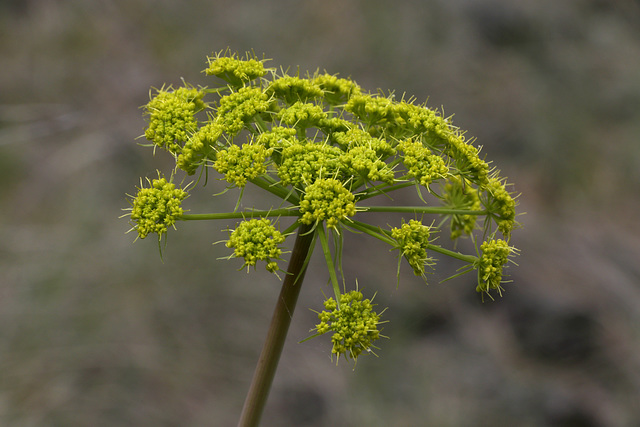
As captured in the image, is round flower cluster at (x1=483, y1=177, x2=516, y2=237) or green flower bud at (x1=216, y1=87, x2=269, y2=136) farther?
round flower cluster at (x1=483, y1=177, x2=516, y2=237)

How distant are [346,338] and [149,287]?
13.4 feet

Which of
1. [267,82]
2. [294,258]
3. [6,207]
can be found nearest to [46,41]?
[6,207]

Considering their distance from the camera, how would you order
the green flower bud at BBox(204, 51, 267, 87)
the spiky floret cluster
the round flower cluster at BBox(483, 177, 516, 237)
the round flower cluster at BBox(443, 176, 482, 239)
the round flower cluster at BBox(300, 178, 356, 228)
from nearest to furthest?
1. the round flower cluster at BBox(300, 178, 356, 228)
2. the spiky floret cluster
3. the round flower cluster at BBox(483, 177, 516, 237)
4. the green flower bud at BBox(204, 51, 267, 87)
5. the round flower cluster at BBox(443, 176, 482, 239)

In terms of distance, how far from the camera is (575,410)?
18.1 feet

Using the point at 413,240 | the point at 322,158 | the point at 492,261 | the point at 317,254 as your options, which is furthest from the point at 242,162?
the point at 317,254

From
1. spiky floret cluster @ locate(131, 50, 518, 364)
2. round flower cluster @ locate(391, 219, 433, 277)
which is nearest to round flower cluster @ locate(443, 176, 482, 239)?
spiky floret cluster @ locate(131, 50, 518, 364)

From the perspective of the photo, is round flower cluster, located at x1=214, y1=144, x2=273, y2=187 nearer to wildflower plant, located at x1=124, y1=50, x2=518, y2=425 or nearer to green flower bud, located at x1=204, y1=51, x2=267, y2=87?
wildflower plant, located at x1=124, y1=50, x2=518, y2=425

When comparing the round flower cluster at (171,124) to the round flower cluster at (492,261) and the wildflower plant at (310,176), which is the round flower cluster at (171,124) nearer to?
the wildflower plant at (310,176)

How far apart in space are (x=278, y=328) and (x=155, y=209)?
2.64ft

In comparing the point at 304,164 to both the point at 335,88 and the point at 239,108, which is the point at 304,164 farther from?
the point at 335,88

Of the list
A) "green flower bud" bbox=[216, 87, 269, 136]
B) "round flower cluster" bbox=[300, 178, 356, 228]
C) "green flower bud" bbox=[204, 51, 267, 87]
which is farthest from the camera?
"green flower bud" bbox=[204, 51, 267, 87]

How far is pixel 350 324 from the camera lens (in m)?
2.29

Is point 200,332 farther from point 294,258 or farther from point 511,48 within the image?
point 511,48

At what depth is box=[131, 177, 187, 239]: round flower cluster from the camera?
7.80 feet
